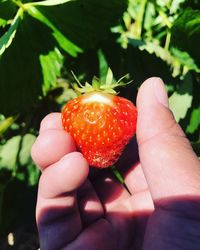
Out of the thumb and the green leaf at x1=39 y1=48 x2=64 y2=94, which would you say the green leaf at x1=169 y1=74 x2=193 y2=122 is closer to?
the green leaf at x1=39 y1=48 x2=64 y2=94

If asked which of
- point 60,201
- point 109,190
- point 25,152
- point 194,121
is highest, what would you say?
point 60,201

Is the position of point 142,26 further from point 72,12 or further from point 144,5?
point 72,12

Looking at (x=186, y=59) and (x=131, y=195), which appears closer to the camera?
(x=131, y=195)

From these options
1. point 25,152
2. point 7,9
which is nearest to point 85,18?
point 7,9

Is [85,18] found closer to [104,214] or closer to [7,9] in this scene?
[7,9]

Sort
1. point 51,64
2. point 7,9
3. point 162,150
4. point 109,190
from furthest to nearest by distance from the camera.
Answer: point 51,64, point 7,9, point 109,190, point 162,150

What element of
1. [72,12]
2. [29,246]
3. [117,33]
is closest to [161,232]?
[72,12]
